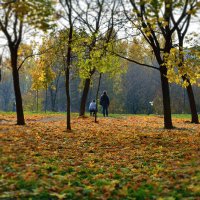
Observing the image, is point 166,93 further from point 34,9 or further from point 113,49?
point 34,9

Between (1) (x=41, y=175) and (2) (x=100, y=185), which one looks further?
(1) (x=41, y=175)

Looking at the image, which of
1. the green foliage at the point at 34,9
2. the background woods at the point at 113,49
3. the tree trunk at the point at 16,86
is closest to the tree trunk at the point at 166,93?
the background woods at the point at 113,49

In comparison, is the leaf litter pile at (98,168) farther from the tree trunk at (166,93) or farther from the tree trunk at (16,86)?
the tree trunk at (16,86)

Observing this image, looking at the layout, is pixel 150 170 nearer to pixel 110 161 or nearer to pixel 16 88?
pixel 110 161

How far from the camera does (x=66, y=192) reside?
692 centimetres

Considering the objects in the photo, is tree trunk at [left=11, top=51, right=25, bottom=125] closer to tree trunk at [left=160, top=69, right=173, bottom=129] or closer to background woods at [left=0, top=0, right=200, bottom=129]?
background woods at [left=0, top=0, right=200, bottom=129]

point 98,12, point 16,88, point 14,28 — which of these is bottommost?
point 16,88

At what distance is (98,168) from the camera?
360 inches

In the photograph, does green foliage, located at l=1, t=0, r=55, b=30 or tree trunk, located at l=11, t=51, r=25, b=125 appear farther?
tree trunk, located at l=11, t=51, r=25, b=125

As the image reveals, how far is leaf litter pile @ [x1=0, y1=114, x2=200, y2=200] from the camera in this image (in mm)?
6965

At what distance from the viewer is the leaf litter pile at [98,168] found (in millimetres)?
6965

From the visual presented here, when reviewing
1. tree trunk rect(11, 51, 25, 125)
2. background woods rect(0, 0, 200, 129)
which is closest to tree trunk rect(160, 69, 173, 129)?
background woods rect(0, 0, 200, 129)

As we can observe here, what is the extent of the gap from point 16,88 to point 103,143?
26.5 feet

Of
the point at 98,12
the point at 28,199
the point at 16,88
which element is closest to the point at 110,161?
the point at 28,199
